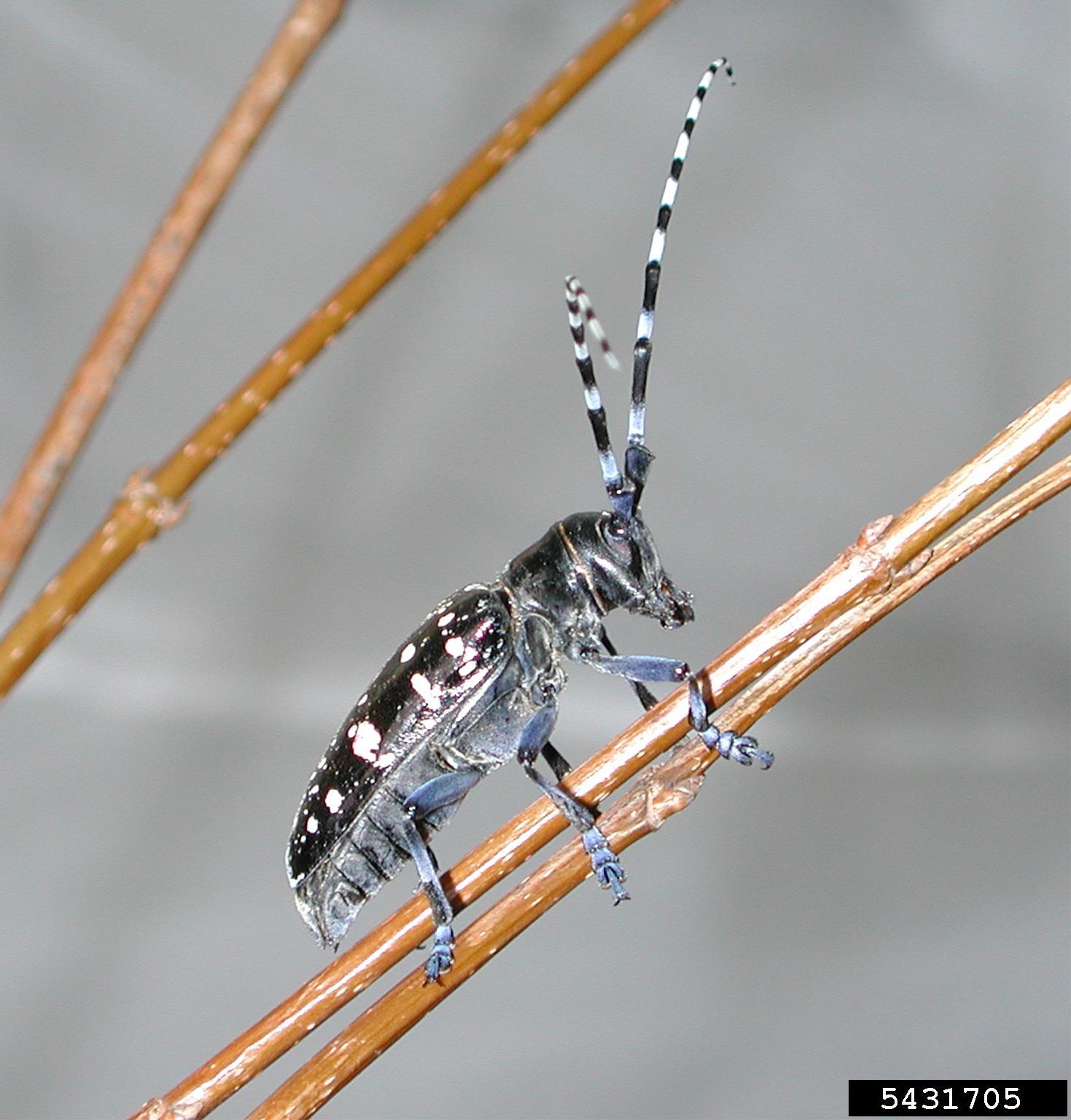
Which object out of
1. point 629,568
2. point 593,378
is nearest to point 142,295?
point 593,378

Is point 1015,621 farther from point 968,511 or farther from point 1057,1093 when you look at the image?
point 968,511

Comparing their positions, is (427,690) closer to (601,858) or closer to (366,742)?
(366,742)

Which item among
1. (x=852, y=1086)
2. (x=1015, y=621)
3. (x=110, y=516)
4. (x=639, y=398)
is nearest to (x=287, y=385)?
(x=110, y=516)

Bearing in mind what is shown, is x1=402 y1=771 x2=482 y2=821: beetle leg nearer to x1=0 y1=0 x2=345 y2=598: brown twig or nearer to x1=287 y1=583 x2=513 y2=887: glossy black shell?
x1=287 y1=583 x2=513 y2=887: glossy black shell

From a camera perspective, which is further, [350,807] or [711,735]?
[350,807]

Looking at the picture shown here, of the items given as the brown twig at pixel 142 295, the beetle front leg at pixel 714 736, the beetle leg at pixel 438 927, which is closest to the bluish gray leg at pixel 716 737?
the beetle front leg at pixel 714 736

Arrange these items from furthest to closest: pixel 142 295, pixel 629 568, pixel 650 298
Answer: pixel 629 568 → pixel 650 298 → pixel 142 295

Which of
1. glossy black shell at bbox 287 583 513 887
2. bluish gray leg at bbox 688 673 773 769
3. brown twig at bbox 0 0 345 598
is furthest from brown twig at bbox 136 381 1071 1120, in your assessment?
brown twig at bbox 0 0 345 598
